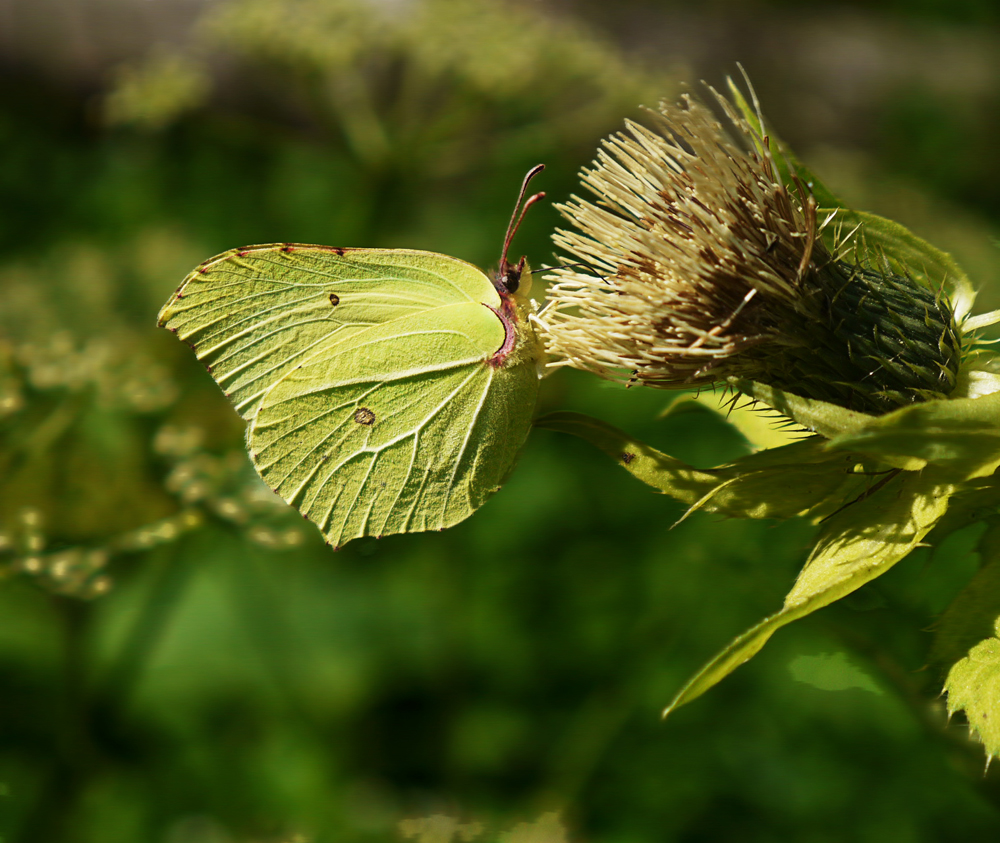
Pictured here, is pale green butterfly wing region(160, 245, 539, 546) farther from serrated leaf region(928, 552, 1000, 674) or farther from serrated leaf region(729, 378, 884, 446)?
serrated leaf region(928, 552, 1000, 674)

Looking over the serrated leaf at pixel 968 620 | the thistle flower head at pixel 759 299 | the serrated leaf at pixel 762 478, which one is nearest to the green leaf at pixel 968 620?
the serrated leaf at pixel 968 620

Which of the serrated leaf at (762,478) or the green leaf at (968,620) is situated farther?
the serrated leaf at (762,478)

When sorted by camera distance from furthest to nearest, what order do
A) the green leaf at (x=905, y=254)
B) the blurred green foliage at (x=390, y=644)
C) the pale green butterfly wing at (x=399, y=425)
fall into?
the blurred green foliage at (x=390, y=644), the pale green butterfly wing at (x=399, y=425), the green leaf at (x=905, y=254)

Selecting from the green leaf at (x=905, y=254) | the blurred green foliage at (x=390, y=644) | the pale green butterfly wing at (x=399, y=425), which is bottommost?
the blurred green foliage at (x=390, y=644)

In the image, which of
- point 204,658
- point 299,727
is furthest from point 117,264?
point 299,727

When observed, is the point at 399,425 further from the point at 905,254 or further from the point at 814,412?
the point at 905,254

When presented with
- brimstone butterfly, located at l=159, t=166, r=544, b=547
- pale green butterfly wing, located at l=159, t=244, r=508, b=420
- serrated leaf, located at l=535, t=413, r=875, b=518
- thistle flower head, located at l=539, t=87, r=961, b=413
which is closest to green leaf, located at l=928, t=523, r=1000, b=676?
serrated leaf, located at l=535, t=413, r=875, b=518

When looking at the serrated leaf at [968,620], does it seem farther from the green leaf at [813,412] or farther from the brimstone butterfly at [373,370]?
the brimstone butterfly at [373,370]

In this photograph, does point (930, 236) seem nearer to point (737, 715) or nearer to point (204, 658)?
point (737, 715)
